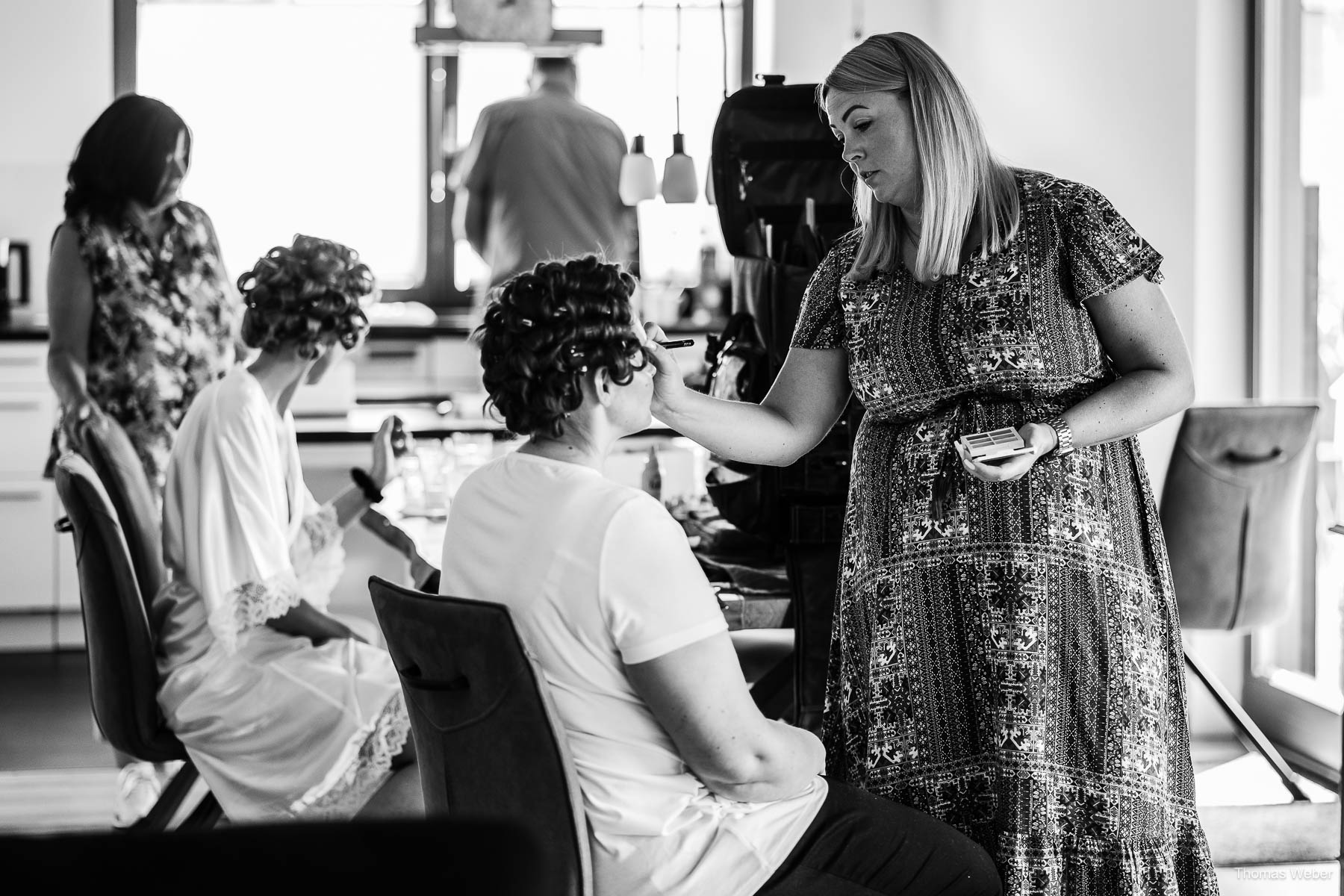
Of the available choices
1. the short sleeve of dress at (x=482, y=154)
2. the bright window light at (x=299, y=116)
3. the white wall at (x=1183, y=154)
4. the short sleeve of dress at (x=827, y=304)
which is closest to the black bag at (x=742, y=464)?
the short sleeve of dress at (x=827, y=304)

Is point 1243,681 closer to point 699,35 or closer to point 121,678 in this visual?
point 121,678

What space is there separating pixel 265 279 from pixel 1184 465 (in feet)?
6.11

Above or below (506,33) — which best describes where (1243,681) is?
below

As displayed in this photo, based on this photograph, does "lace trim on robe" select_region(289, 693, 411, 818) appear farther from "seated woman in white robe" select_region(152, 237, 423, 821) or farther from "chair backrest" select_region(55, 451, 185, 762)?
"chair backrest" select_region(55, 451, 185, 762)

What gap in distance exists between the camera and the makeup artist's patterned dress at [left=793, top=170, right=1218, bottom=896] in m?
1.71

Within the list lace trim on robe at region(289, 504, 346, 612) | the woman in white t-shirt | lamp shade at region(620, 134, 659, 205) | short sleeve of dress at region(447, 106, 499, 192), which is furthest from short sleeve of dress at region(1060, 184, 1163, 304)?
short sleeve of dress at region(447, 106, 499, 192)

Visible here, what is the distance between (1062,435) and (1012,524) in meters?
0.12

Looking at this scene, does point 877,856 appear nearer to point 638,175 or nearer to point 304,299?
point 304,299

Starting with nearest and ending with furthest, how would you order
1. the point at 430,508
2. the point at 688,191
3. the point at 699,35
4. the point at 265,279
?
1. the point at 265,279
2. the point at 430,508
3. the point at 688,191
4. the point at 699,35

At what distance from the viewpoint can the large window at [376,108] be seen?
6445 mm

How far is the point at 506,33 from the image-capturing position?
5.42m

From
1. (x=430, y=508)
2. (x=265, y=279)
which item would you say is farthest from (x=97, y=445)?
(x=430, y=508)

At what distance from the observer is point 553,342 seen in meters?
1.50

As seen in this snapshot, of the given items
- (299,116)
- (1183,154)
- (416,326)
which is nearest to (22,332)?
(416,326)
